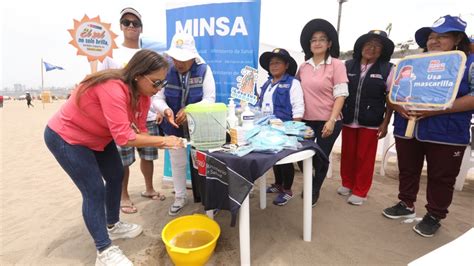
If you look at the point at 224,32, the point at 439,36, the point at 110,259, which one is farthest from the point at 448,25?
the point at 110,259

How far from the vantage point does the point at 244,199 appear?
1638 mm

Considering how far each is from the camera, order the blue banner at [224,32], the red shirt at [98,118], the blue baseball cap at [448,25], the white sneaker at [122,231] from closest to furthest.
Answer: the red shirt at [98,118], the blue baseball cap at [448,25], the white sneaker at [122,231], the blue banner at [224,32]

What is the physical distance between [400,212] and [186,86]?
2.43m

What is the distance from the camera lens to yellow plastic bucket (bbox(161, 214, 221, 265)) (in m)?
1.69

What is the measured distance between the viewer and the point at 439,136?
209 cm

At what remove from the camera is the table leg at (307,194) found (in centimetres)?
196

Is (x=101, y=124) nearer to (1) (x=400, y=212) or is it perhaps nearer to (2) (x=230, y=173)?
(2) (x=230, y=173)

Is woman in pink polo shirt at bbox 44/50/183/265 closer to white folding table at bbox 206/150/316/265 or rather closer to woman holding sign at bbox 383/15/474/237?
white folding table at bbox 206/150/316/265

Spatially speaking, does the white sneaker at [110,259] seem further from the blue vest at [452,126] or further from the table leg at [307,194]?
the blue vest at [452,126]

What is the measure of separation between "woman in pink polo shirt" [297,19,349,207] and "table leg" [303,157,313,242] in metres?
0.40

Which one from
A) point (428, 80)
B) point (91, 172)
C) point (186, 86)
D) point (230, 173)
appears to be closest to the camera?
point (230, 173)

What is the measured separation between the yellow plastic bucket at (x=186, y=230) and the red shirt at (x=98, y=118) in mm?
771

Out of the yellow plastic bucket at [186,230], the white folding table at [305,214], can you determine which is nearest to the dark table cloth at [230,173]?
the white folding table at [305,214]

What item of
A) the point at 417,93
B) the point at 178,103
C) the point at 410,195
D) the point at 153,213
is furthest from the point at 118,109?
the point at 410,195
